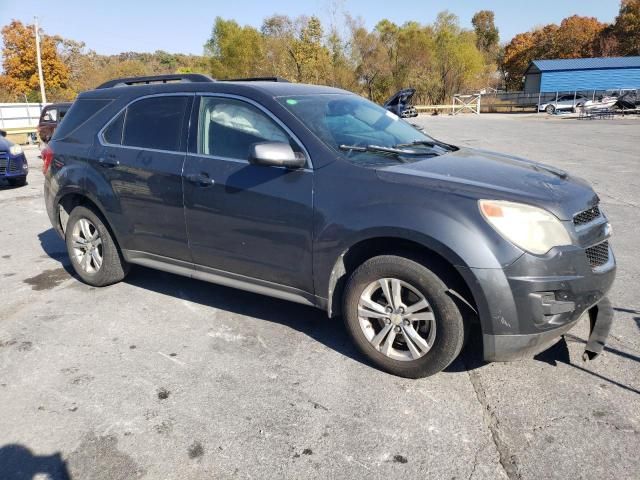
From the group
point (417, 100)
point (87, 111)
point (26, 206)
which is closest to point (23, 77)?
point (417, 100)

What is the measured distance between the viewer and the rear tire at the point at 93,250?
4.80 m

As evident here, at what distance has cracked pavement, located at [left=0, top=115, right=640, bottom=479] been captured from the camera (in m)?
2.60

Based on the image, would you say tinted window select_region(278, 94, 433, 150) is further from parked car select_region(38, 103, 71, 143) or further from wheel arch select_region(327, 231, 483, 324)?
parked car select_region(38, 103, 71, 143)

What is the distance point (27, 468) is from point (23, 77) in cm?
6304

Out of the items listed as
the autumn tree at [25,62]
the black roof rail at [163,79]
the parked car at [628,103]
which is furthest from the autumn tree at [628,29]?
the black roof rail at [163,79]

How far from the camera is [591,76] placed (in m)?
47.5

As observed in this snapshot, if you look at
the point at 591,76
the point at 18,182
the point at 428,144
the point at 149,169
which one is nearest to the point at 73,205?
the point at 149,169

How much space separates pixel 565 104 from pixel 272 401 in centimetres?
4506

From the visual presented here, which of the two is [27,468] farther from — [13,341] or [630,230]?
[630,230]

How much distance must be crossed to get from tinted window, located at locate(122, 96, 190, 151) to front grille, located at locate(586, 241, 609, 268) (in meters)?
2.94

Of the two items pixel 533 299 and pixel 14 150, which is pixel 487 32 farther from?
pixel 533 299

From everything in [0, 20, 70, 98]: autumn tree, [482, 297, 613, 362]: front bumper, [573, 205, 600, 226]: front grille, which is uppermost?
[0, 20, 70, 98]: autumn tree

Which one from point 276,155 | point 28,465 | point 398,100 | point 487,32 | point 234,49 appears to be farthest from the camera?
point 487,32

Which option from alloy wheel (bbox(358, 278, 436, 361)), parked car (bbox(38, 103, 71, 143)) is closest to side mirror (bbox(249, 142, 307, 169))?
alloy wheel (bbox(358, 278, 436, 361))
